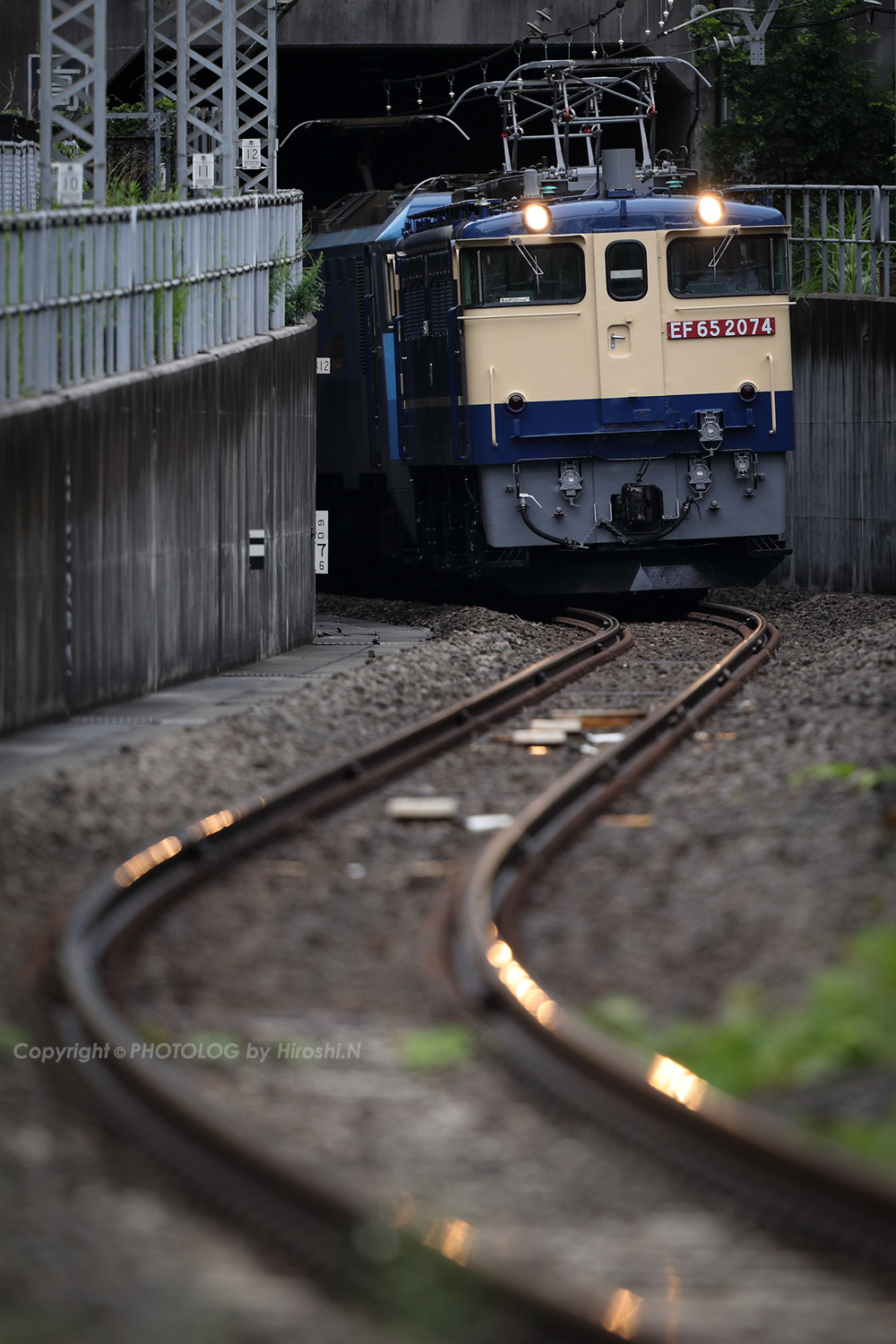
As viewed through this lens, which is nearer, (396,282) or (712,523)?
(712,523)

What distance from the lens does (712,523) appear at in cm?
1952

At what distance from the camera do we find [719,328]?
19.5 meters

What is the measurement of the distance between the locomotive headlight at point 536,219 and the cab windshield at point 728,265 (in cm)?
129

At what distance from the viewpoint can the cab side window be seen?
19.4m

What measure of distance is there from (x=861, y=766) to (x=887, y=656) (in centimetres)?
537

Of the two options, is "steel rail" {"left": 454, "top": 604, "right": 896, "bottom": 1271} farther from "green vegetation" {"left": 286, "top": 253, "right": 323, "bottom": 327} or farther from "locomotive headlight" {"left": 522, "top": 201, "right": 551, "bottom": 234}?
"green vegetation" {"left": 286, "top": 253, "right": 323, "bottom": 327}

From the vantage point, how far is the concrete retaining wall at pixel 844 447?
75.0ft

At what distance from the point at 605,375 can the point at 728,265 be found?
1.73 meters

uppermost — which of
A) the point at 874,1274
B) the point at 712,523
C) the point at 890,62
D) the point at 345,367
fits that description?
the point at 890,62

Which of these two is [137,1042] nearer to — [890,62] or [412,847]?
[412,847]

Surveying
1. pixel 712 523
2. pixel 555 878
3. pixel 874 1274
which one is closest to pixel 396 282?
pixel 712 523

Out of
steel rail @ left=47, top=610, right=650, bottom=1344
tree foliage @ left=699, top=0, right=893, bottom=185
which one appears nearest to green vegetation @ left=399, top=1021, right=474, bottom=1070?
steel rail @ left=47, top=610, right=650, bottom=1344

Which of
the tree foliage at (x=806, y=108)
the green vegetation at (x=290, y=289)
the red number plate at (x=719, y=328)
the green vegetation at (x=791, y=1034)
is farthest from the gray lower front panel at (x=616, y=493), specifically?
the tree foliage at (x=806, y=108)

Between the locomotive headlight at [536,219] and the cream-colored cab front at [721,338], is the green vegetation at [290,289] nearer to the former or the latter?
the locomotive headlight at [536,219]
